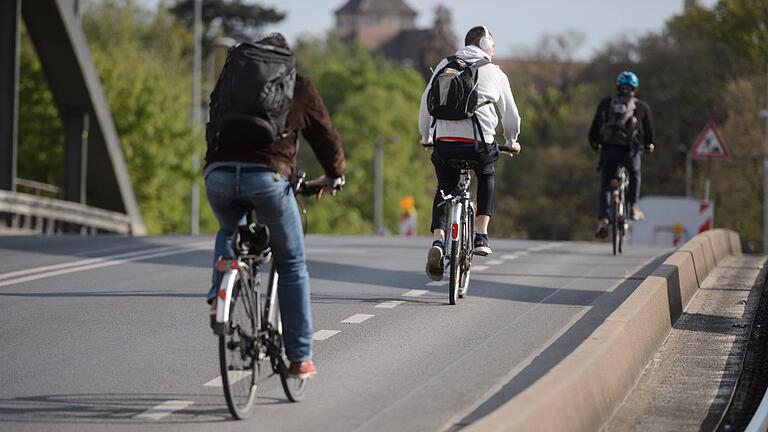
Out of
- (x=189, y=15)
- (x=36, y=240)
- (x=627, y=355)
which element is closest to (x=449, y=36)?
(x=189, y=15)

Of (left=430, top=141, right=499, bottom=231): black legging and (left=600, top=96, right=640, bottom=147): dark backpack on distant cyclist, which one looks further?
(left=600, top=96, right=640, bottom=147): dark backpack on distant cyclist

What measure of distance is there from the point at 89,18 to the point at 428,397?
76.6 metres

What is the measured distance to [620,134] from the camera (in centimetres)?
1730

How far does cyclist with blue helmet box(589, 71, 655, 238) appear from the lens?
17.3 metres

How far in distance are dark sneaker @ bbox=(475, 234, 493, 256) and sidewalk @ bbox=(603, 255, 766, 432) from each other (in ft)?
5.08

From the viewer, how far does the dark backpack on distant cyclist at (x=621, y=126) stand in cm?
1728

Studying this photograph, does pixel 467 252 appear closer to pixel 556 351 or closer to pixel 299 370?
pixel 556 351

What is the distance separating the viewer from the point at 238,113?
6.97m

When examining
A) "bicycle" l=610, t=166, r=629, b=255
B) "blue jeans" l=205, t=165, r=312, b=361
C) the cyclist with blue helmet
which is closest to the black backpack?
"blue jeans" l=205, t=165, r=312, b=361

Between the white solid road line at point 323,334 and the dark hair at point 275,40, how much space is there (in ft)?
9.60

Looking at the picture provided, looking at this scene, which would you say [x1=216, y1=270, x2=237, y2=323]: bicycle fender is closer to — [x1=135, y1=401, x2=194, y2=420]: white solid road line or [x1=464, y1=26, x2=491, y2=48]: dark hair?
[x1=135, y1=401, x2=194, y2=420]: white solid road line

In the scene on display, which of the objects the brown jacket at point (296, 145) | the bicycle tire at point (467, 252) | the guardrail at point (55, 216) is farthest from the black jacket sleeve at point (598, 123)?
the guardrail at point (55, 216)

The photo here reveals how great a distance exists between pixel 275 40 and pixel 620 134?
10.5 meters

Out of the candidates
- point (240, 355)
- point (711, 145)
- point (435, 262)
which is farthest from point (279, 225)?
point (711, 145)
